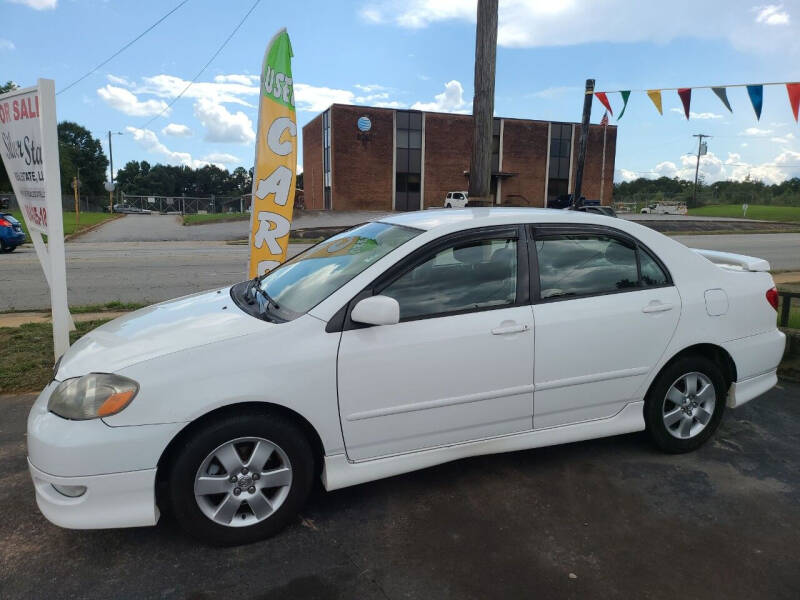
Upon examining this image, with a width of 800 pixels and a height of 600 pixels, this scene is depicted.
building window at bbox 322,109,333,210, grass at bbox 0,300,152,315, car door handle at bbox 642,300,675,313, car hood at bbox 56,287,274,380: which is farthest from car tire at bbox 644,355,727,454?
building window at bbox 322,109,333,210

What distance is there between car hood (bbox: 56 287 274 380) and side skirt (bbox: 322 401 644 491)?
0.83 metres

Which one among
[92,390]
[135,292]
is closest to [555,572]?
[92,390]

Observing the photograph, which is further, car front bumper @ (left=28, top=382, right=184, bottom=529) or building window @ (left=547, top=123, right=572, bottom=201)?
building window @ (left=547, top=123, right=572, bottom=201)

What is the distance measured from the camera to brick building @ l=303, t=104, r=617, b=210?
42531 millimetres

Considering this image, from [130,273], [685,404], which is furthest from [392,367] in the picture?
[130,273]

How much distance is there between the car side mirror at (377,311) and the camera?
106 inches

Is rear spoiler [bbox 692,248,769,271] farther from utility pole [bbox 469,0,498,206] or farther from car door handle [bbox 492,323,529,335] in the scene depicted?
utility pole [bbox 469,0,498,206]

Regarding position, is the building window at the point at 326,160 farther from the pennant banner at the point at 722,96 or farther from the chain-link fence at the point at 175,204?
the pennant banner at the point at 722,96

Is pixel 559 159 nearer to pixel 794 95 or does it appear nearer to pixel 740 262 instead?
A: pixel 794 95

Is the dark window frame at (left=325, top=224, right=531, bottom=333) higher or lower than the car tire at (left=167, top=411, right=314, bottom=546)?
higher

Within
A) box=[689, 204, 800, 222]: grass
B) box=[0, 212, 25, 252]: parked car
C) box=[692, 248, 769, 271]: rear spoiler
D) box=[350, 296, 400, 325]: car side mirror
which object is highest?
box=[689, 204, 800, 222]: grass

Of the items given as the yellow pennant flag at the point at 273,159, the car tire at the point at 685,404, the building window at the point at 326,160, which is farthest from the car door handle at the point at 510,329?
the building window at the point at 326,160

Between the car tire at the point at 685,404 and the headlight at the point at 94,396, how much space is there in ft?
9.87

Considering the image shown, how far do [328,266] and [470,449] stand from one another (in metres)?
1.34
